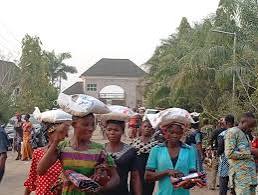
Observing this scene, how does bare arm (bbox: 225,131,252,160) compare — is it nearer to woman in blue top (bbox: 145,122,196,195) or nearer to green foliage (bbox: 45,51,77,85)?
woman in blue top (bbox: 145,122,196,195)

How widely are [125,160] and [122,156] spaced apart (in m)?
0.04

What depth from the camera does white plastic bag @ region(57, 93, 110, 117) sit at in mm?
3514

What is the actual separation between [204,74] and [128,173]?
67.6 feet

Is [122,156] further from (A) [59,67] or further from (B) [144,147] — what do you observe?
(A) [59,67]

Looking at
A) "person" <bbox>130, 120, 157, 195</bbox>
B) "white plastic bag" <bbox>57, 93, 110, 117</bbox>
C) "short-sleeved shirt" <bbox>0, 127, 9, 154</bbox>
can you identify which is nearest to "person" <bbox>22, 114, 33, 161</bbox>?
"short-sleeved shirt" <bbox>0, 127, 9, 154</bbox>

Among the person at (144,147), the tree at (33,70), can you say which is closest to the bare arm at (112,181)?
the person at (144,147)

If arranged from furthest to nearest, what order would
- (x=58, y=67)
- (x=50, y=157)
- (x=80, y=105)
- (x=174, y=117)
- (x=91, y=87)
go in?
(x=91, y=87), (x=58, y=67), (x=174, y=117), (x=80, y=105), (x=50, y=157)

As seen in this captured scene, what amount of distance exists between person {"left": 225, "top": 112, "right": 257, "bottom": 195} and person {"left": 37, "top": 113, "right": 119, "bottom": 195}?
3.40 meters

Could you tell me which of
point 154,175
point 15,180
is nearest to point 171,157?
point 154,175

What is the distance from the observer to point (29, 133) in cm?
1761

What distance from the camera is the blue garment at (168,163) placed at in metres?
4.24

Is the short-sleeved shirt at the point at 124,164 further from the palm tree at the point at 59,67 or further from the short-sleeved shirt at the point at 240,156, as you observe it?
the palm tree at the point at 59,67

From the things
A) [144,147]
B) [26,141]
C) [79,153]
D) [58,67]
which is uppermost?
[58,67]

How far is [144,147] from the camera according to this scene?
527 centimetres
